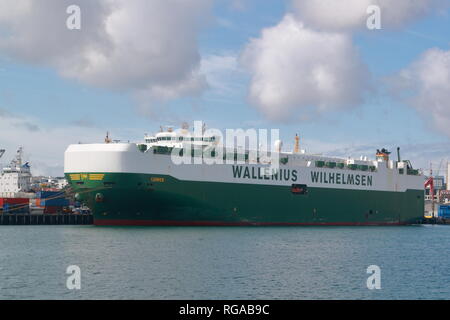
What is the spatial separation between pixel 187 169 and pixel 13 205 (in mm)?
31851

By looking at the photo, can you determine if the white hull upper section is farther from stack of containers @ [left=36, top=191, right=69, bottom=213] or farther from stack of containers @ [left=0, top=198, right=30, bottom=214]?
stack of containers @ [left=0, top=198, right=30, bottom=214]

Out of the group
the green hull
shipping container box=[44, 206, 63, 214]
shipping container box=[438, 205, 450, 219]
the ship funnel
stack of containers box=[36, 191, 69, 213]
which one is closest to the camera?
the green hull

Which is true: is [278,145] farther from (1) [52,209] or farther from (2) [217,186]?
(1) [52,209]

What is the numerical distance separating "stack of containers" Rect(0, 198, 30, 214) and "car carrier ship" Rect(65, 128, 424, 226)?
76.8ft

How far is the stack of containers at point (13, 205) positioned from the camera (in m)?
71.4

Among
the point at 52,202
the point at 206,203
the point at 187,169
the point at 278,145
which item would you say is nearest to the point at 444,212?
the point at 278,145

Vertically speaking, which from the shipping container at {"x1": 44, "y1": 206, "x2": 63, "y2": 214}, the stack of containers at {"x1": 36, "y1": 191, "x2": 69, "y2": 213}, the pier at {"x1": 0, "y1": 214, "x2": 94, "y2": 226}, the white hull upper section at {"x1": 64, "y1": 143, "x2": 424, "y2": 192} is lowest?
the pier at {"x1": 0, "y1": 214, "x2": 94, "y2": 226}

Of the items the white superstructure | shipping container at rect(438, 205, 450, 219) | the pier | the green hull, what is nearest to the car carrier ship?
the green hull

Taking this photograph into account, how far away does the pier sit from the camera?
6606 cm

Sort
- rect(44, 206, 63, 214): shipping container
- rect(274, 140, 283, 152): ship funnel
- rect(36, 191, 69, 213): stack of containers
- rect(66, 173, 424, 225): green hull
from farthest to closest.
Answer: rect(36, 191, 69, 213): stack of containers → rect(44, 206, 63, 214): shipping container → rect(274, 140, 283, 152): ship funnel → rect(66, 173, 424, 225): green hull

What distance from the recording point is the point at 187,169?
161 feet

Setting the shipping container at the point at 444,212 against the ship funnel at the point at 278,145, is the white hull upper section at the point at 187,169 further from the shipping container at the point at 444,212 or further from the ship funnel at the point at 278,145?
the shipping container at the point at 444,212

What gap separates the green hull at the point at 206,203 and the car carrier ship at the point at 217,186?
7cm

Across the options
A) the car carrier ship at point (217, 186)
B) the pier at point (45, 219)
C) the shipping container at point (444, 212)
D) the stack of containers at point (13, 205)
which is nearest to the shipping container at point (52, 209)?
the stack of containers at point (13, 205)
